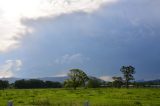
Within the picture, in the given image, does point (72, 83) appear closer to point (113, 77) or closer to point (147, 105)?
point (113, 77)

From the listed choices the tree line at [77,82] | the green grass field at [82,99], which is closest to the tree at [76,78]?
the tree line at [77,82]

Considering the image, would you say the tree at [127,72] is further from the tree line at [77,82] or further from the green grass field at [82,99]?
the green grass field at [82,99]

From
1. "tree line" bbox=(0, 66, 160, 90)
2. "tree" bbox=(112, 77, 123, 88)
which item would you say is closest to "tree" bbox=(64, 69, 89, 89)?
"tree line" bbox=(0, 66, 160, 90)

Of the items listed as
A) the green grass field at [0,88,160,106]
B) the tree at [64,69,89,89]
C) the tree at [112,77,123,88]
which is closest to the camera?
the green grass field at [0,88,160,106]

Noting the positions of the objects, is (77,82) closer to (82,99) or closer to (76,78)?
(76,78)

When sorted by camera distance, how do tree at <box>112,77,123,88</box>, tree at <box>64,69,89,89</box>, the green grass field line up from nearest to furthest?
the green grass field < tree at <box>64,69,89,89</box> < tree at <box>112,77,123,88</box>

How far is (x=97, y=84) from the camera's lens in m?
172

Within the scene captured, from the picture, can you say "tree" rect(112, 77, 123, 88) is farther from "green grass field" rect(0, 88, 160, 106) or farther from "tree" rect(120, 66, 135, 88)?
"green grass field" rect(0, 88, 160, 106)

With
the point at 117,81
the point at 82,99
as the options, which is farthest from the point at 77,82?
the point at 82,99

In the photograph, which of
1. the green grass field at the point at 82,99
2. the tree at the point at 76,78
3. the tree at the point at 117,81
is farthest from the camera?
the tree at the point at 117,81

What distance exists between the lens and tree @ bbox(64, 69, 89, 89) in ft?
449

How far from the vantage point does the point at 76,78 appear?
139 m

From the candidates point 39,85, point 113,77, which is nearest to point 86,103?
point 39,85

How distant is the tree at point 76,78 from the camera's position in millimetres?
136913
